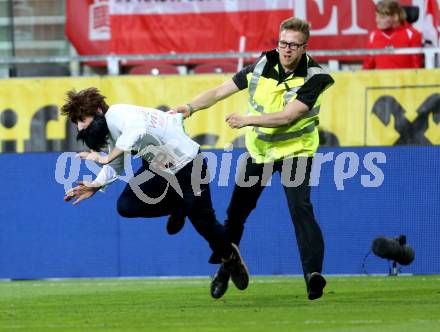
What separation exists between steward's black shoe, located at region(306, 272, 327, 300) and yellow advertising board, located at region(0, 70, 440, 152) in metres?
4.54

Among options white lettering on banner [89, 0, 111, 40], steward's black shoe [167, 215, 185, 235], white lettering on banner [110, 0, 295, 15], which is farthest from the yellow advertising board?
steward's black shoe [167, 215, 185, 235]

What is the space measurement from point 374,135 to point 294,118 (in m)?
4.46

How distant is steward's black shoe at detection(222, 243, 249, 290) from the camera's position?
11.0 m

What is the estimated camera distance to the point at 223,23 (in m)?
16.3

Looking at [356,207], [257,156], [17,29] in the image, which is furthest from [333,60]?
[257,156]

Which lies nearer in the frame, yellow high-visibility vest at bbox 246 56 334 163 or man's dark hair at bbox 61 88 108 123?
man's dark hair at bbox 61 88 108 123

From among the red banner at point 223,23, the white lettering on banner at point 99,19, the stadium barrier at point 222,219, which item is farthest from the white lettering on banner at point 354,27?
the white lettering on banner at point 99,19

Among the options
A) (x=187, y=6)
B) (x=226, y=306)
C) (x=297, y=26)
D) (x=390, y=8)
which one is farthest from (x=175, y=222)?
(x=187, y=6)

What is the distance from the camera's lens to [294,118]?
10391 millimetres

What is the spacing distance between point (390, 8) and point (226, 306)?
5.60m

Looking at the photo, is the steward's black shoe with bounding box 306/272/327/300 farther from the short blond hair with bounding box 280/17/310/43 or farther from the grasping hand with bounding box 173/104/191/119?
the short blond hair with bounding box 280/17/310/43

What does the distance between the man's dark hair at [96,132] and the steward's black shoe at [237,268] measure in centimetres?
146

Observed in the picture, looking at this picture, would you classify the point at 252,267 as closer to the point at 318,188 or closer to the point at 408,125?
the point at 318,188

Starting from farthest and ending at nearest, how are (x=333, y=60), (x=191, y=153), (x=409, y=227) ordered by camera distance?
(x=333, y=60), (x=409, y=227), (x=191, y=153)
